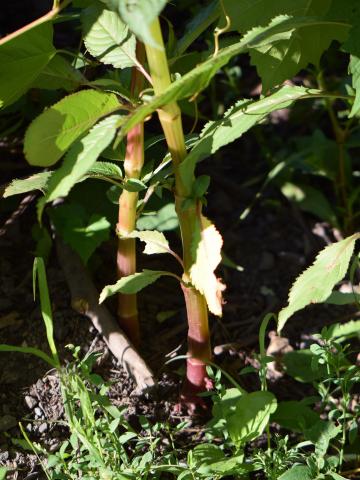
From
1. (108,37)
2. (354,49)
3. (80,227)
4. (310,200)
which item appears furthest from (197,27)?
(310,200)

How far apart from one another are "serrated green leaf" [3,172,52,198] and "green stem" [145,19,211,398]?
0.65 ft

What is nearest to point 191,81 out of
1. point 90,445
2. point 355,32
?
point 355,32

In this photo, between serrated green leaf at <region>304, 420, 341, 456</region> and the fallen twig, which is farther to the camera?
the fallen twig

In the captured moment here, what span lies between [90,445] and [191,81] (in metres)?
0.53

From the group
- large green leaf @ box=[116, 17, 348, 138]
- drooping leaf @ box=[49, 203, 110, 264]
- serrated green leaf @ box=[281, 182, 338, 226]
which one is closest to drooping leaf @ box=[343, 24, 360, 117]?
large green leaf @ box=[116, 17, 348, 138]

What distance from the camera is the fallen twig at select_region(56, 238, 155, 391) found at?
134 cm

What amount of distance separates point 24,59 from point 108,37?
0.43ft

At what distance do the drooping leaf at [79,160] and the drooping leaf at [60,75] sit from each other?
0.69 ft

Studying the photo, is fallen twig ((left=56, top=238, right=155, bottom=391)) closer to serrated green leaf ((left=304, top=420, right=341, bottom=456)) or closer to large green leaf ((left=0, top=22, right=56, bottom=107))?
serrated green leaf ((left=304, top=420, right=341, bottom=456))

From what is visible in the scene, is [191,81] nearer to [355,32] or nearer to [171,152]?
[171,152]

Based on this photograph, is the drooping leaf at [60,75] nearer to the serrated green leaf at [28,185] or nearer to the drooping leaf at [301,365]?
the serrated green leaf at [28,185]

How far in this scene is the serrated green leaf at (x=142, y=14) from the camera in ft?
2.64

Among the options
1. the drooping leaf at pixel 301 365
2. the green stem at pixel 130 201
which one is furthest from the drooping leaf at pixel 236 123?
the drooping leaf at pixel 301 365

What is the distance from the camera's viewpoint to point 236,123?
3.46 ft
